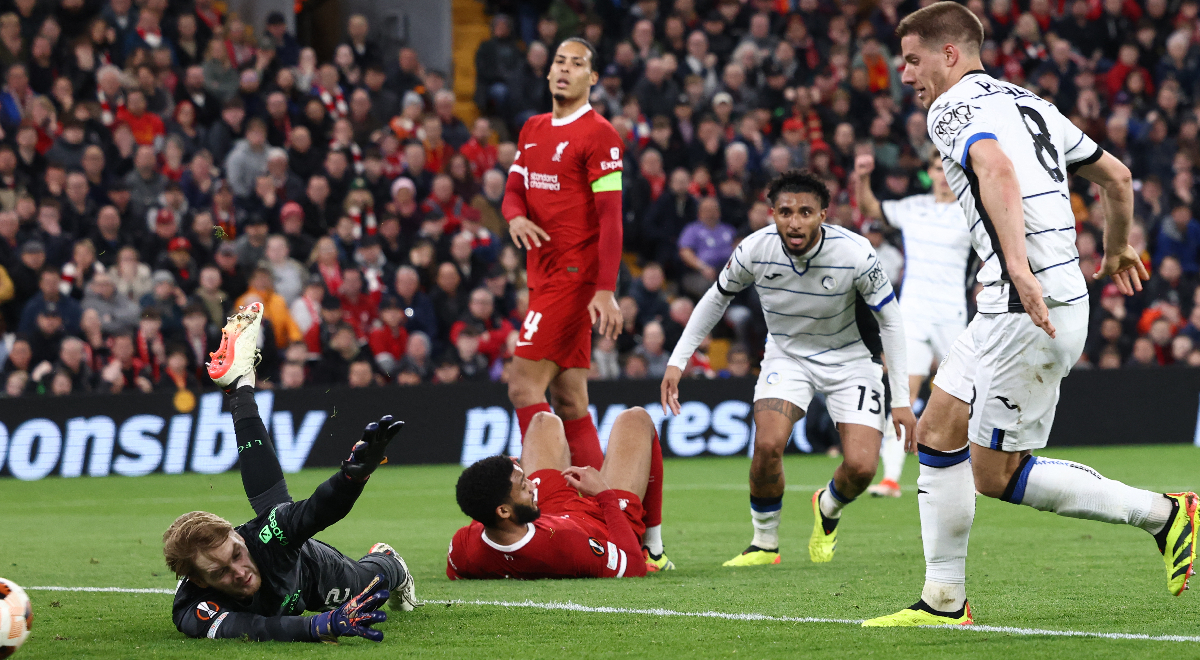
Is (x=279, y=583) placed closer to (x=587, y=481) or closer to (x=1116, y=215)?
(x=587, y=481)

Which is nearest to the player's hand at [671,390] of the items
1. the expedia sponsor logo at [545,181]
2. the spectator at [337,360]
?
the expedia sponsor logo at [545,181]

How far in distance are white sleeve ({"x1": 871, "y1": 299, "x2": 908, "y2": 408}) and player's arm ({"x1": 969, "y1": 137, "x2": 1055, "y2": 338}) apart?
231 cm

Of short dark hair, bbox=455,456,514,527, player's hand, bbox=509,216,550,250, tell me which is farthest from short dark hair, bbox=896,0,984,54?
player's hand, bbox=509,216,550,250

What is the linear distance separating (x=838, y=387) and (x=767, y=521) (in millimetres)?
825

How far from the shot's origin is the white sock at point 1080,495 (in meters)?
4.95

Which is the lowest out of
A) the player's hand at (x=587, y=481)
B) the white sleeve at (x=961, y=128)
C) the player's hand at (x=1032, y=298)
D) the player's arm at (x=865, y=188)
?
the player's hand at (x=587, y=481)

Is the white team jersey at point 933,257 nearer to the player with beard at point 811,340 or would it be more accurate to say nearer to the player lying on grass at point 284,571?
the player with beard at point 811,340

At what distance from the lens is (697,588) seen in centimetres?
614

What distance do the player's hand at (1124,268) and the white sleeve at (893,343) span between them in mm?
1621

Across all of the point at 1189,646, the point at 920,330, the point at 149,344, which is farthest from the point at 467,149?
the point at 1189,646

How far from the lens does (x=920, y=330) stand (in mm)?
10781

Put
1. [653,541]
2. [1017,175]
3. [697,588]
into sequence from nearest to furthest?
1. [1017,175]
2. [697,588]
3. [653,541]

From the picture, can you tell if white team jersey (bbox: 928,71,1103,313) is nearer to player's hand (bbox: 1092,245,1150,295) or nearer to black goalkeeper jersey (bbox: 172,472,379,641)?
player's hand (bbox: 1092,245,1150,295)

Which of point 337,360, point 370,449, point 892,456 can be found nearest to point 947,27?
point 370,449
